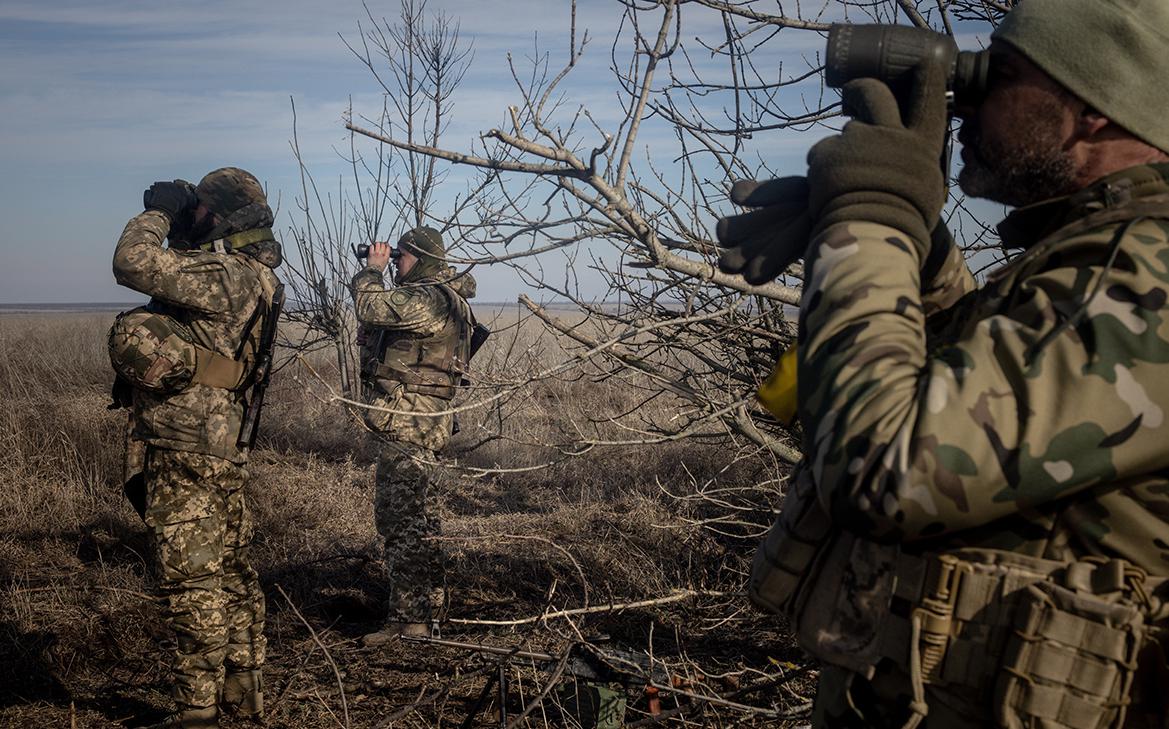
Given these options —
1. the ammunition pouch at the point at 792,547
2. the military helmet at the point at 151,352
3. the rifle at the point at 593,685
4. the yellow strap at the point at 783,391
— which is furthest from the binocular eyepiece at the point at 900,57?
the military helmet at the point at 151,352

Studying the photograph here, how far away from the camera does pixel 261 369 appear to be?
4391mm

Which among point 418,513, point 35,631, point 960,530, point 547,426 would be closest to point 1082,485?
point 960,530

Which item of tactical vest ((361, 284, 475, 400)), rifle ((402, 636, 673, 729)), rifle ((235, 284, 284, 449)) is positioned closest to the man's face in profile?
rifle ((402, 636, 673, 729))

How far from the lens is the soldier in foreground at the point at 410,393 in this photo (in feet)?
17.4

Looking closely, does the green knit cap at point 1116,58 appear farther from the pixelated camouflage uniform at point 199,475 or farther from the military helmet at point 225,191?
the military helmet at point 225,191

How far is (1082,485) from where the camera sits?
104 cm

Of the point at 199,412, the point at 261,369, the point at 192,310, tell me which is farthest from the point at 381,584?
the point at 192,310

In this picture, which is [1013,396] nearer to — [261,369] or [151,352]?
[151,352]

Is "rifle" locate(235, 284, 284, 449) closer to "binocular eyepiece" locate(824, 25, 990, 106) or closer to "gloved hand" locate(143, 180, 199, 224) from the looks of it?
"gloved hand" locate(143, 180, 199, 224)

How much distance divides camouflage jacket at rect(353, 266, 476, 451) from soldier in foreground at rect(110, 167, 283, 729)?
115cm

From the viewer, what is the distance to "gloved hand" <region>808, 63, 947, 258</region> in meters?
1.20

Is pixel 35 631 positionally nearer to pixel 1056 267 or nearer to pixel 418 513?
pixel 418 513

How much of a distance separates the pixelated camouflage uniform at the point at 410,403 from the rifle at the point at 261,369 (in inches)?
38.7

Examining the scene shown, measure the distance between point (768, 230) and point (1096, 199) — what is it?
1.46 feet
